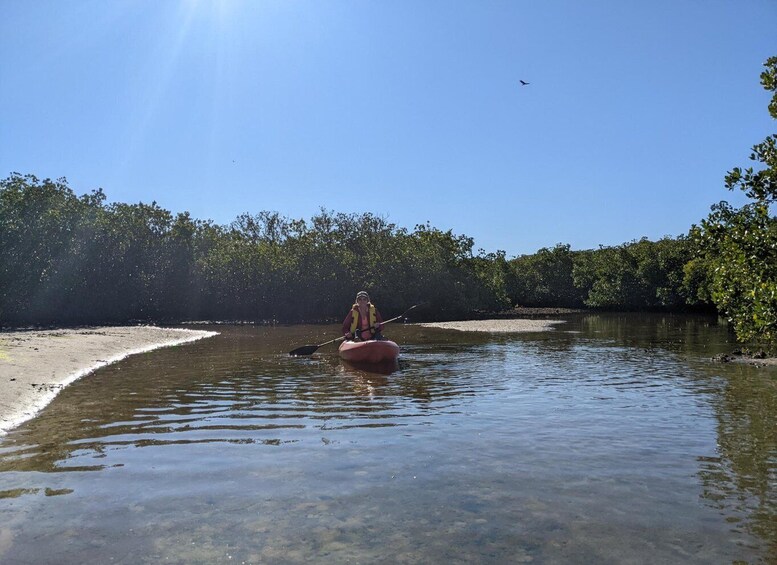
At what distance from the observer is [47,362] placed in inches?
701

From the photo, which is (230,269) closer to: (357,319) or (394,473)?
(357,319)

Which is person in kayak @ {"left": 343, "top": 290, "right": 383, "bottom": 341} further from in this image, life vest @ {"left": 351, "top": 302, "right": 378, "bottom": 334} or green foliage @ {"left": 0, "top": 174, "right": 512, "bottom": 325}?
green foliage @ {"left": 0, "top": 174, "right": 512, "bottom": 325}

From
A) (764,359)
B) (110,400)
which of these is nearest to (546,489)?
(110,400)

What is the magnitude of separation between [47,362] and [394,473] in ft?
45.2

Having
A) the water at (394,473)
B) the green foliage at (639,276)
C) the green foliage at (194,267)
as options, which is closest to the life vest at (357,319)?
the water at (394,473)

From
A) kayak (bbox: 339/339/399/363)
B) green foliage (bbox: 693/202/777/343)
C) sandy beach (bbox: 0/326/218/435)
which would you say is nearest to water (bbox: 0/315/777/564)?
sandy beach (bbox: 0/326/218/435)

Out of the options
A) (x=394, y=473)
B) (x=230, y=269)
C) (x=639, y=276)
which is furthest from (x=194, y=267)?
(x=394, y=473)

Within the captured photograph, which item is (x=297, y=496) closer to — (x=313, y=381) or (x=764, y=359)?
(x=313, y=381)

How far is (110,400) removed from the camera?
A: 43.3 feet

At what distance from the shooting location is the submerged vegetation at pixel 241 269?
45188 mm

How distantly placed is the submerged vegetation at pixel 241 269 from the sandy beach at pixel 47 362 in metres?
19.2

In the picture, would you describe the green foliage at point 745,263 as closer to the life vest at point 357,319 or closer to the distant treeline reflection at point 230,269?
the life vest at point 357,319

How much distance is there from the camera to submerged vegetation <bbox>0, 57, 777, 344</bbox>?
4519cm

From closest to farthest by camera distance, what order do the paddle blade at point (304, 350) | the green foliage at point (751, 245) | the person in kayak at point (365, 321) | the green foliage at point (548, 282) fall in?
the green foliage at point (751, 245)
the person in kayak at point (365, 321)
the paddle blade at point (304, 350)
the green foliage at point (548, 282)
